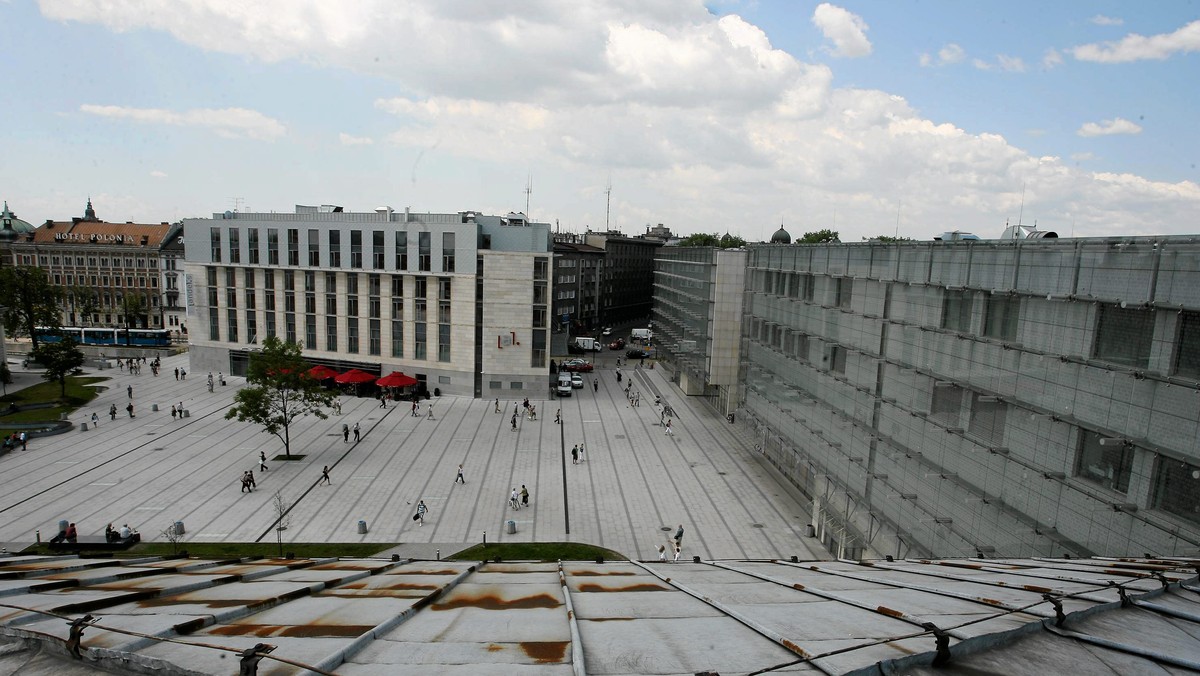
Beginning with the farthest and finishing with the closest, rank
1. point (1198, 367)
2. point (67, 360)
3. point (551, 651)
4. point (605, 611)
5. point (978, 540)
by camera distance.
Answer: point (67, 360)
point (978, 540)
point (1198, 367)
point (605, 611)
point (551, 651)

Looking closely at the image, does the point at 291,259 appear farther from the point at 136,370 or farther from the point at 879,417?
the point at 879,417

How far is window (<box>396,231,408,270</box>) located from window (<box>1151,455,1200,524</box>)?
47056mm

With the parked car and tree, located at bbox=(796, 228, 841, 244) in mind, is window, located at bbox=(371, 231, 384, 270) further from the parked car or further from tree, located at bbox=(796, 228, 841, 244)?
tree, located at bbox=(796, 228, 841, 244)

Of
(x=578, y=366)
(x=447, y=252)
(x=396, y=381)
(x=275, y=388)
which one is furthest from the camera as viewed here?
(x=578, y=366)

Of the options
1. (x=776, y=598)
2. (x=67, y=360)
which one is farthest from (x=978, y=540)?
(x=67, y=360)

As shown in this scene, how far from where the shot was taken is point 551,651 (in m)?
4.52

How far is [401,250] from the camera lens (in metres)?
49.9

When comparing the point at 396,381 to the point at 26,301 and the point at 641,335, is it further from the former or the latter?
the point at 26,301

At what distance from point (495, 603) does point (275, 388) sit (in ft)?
110

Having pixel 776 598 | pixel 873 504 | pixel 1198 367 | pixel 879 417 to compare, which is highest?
pixel 1198 367

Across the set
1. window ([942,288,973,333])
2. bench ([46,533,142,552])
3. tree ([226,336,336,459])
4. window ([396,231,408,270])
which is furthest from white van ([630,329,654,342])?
window ([942,288,973,333])

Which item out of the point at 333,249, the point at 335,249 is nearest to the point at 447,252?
the point at 335,249

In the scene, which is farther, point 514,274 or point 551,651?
point 514,274

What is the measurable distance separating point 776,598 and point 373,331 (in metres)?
49.7
